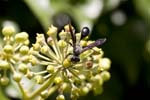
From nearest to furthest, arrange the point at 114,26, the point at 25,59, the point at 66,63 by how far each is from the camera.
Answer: the point at 66,63
the point at 25,59
the point at 114,26

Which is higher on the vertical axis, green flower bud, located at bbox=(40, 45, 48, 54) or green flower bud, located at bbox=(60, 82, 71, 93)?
green flower bud, located at bbox=(40, 45, 48, 54)

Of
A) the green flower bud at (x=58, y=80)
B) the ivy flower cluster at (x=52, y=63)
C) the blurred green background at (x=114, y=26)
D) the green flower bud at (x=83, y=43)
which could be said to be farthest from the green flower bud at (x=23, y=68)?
the blurred green background at (x=114, y=26)

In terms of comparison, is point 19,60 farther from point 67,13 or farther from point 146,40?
point 146,40

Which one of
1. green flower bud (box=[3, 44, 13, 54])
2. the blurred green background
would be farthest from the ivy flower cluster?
the blurred green background

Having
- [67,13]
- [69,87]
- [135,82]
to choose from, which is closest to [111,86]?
[135,82]

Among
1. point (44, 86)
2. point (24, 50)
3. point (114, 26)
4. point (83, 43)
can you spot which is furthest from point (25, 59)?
point (114, 26)

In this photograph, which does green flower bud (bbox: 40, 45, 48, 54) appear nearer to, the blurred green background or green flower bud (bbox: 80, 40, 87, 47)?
green flower bud (bbox: 80, 40, 87, 47)

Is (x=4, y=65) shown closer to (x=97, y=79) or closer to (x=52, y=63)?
(x=52, y=63)
